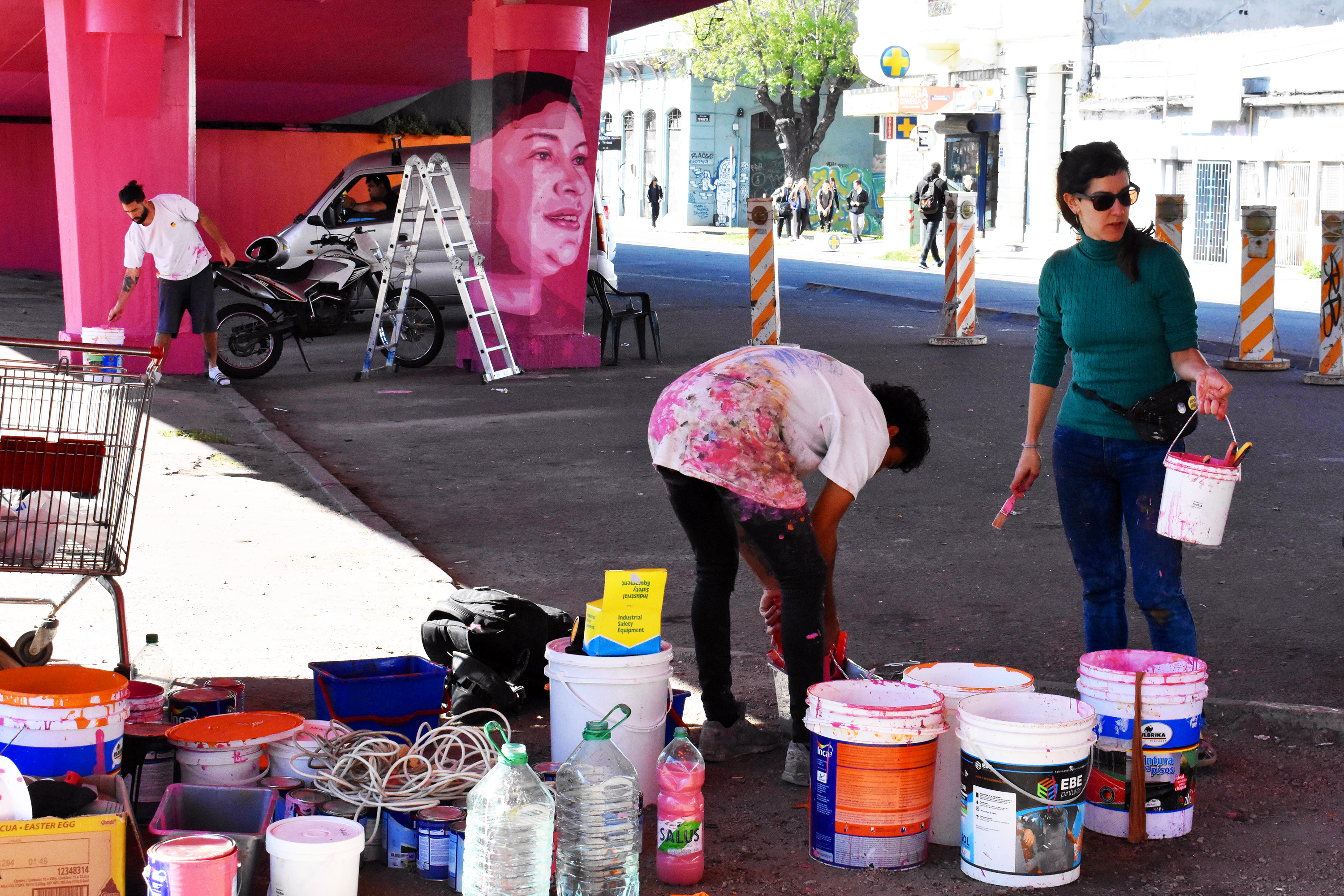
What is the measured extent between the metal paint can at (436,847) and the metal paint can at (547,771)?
336 millimetres

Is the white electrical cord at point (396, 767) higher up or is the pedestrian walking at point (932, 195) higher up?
the pedestrian walking at point (932, 195)

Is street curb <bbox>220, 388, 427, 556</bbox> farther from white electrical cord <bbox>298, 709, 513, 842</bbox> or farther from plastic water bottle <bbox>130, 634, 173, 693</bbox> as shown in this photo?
white electrical cord <bbox>298, 709, 513, 842</bbox>

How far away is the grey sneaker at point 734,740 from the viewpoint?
16.4 ft

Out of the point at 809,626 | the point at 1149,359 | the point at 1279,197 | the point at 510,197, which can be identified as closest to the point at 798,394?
the point at 809,626

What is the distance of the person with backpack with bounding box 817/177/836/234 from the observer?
147 feet

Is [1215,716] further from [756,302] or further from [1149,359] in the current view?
[756,302]

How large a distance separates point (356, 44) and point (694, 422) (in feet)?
60.7

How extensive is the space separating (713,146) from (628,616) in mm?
52004

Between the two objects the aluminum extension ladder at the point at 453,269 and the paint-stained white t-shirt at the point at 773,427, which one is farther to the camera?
the aluminum extension ladder at the point at 453,269

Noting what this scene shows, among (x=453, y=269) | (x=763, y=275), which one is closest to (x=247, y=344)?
(x=453, y=269)

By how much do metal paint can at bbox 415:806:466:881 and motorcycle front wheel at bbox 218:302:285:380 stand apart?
36.4ft

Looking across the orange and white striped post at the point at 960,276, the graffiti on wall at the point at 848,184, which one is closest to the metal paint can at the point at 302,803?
the orange and white striped post at the point at 960,276

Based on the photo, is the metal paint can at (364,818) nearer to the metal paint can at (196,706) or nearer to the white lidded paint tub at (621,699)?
the white lidded paint tub at (621,699)

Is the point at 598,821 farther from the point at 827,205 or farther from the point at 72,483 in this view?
the point at 827,205
